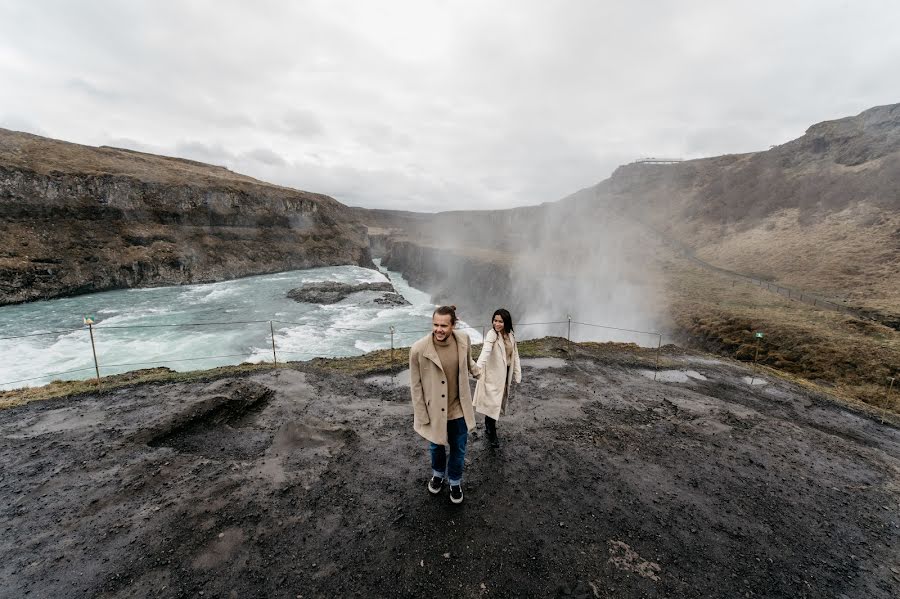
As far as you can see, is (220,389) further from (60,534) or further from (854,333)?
(854,333)

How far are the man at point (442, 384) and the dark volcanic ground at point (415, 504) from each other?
43.7 inches

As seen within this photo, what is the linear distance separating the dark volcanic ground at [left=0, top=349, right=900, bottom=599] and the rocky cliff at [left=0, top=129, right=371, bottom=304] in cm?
3791

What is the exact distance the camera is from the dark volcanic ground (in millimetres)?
3484

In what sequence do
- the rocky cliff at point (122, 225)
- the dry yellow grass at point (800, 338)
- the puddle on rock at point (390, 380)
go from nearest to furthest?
1. the puddle on rock at point (390, 380)
2. the dry yellow grass at point (800, 338)
3. the rocky cliff at point (122, 225)

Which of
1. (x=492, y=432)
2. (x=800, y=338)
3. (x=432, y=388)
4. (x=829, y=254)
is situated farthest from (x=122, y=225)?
(x=829, y=254)

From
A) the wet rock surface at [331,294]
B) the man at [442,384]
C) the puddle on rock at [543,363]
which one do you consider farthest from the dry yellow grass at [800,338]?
the wet rock surface at [331,294]

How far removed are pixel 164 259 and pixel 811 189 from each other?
83.1m

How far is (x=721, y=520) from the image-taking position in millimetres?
4469

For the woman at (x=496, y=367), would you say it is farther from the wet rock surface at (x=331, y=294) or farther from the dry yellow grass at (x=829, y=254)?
the wet rock surface at (x=331, y=294)

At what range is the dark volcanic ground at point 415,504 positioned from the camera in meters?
3.48

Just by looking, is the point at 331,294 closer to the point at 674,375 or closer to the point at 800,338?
the point at 674,375

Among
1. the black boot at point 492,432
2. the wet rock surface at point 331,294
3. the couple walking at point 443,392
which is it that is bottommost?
the wet rock surface at point 331,294

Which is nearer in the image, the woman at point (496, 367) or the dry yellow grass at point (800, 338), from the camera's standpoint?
the woman at point (496, 367)

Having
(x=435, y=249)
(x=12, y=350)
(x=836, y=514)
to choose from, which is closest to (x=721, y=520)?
(x=836, y=514)
